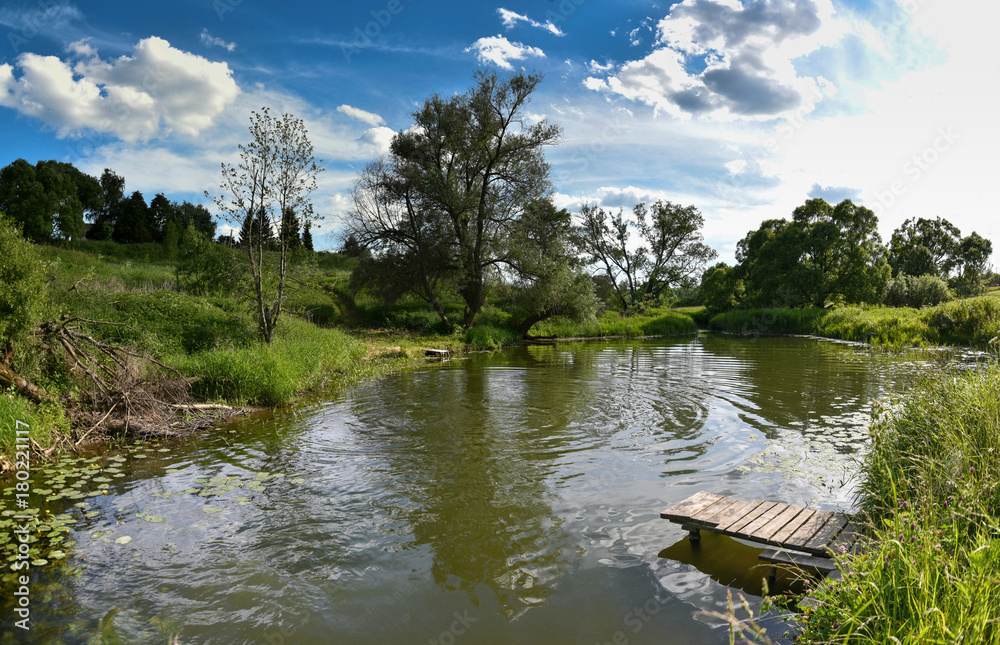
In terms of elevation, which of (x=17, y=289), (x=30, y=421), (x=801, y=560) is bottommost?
(x=801, y=560)

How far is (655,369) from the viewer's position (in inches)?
712

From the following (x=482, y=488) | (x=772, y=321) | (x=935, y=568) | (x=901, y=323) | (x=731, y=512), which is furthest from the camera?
(x=772, y=321)

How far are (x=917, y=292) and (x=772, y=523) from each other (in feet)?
135

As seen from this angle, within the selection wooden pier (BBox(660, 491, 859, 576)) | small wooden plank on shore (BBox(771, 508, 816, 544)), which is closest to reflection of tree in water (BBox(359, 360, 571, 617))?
wooden pier (BBox(660, 491, 859, 576))

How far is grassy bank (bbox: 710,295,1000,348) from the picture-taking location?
1986 centimetres

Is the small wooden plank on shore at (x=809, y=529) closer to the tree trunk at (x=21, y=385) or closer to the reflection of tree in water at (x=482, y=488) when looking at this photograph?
the reflection of tree in water at (x=482, y=488)

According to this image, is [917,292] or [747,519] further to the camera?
[917,292]

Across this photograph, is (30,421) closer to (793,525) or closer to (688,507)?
(688,507)

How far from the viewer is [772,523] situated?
16.4 feet

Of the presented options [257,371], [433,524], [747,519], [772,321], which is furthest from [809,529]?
[772,321]

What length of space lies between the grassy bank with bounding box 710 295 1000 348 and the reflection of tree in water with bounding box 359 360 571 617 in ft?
36.9

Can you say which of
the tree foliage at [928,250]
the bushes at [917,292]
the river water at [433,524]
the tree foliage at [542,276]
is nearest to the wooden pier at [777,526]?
the river water at [433,524]

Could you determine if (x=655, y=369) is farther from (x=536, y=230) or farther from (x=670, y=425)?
(x=536, y=230)

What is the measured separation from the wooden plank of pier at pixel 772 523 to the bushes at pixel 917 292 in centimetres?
3844
